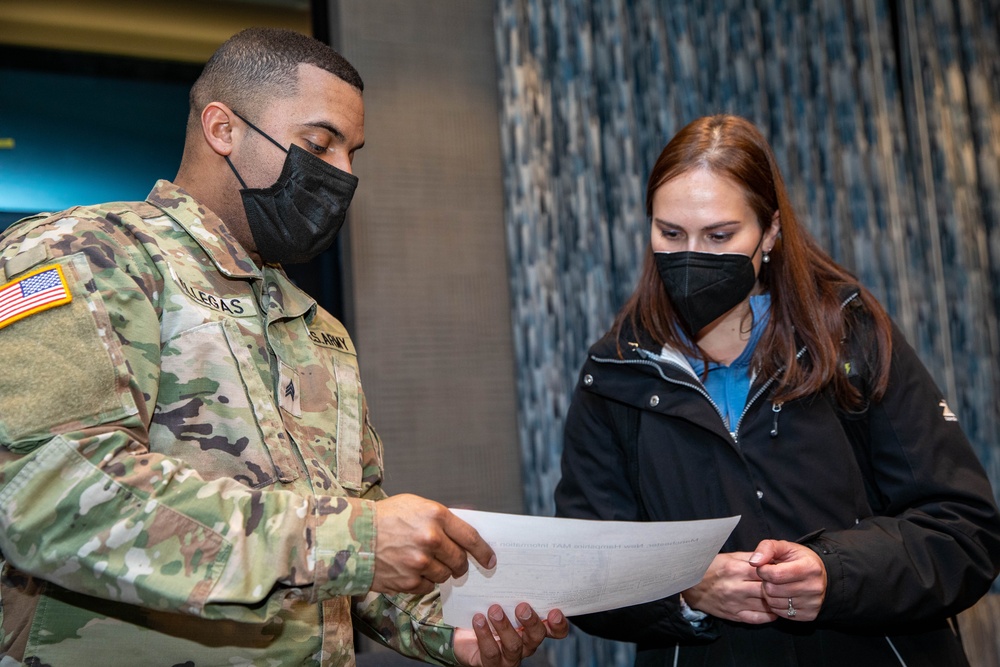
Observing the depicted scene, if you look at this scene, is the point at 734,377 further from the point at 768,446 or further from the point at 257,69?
the point at 257,69

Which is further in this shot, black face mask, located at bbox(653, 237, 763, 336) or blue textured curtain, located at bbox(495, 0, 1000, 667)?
blue textured curtain, located at bbox(495, 0, 1000, 667)

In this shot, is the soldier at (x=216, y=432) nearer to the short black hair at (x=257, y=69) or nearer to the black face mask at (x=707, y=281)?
the short black hair at (x=257, y=69)

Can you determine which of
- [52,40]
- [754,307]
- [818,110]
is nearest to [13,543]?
[754,307]

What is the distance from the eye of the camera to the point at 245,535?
3.51 feet

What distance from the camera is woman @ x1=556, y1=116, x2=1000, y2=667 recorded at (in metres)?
1.56

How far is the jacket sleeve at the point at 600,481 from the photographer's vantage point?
5.56ft

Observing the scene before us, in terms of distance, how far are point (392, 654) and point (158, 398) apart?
3.62 ft

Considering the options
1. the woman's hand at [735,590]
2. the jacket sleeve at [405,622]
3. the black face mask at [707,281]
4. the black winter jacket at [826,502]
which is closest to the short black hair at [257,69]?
the jacket sleeve at [405,622]

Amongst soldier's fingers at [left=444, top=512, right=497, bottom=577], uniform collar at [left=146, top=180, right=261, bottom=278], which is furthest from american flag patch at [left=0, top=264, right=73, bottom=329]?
soldier's fingers at [left=444, top=512, right=497, bottom=577]

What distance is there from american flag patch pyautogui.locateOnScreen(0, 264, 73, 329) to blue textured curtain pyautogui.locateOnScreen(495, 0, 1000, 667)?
6.61ft

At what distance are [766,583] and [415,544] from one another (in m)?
0.69

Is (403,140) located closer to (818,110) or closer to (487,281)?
(487,281)

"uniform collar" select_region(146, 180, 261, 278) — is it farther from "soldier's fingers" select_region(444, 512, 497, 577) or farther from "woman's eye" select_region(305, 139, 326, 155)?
"soldier's fingers" select_region(444, 512, 497, 577)

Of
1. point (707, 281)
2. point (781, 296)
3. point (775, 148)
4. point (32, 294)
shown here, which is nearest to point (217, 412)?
point (32, 294)
